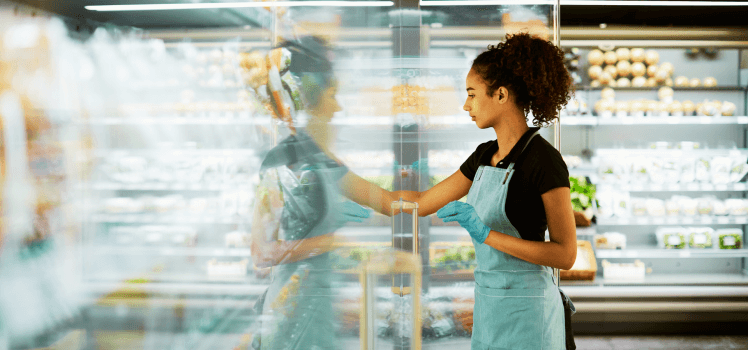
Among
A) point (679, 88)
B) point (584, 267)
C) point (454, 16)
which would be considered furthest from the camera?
point (679, 88)

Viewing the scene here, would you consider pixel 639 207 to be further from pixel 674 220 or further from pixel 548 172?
pixel 548 172

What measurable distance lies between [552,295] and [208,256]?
109 centimetres

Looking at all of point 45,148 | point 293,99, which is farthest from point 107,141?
point 293,99

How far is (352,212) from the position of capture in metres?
0.71

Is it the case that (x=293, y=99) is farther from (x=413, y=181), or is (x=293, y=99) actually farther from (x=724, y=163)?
(x=724, y=163)

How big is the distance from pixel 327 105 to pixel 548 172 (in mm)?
736

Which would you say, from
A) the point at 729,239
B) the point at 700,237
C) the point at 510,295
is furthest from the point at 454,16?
the point at 729,239

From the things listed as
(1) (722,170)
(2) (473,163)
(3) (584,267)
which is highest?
(2) (473,163)

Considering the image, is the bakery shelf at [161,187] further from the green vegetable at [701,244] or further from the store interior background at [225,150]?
the green vegetable at [701,244]

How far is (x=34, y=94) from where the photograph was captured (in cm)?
32

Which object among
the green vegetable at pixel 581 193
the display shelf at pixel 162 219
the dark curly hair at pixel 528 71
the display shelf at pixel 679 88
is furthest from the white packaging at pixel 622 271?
the display shelf at pixel 162 219

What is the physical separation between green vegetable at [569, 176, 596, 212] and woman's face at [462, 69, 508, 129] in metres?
2.36

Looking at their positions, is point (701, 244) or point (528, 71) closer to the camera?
point (528, 71)

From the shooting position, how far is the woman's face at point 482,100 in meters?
1.21
